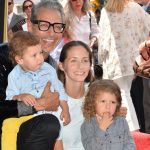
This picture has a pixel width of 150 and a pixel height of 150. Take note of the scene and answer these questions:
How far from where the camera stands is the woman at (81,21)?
17.6 ft

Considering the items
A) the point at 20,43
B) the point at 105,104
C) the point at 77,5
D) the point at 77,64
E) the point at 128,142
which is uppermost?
the point at 77,5

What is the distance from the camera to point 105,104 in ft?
9.43

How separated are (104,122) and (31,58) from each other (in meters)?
0.59

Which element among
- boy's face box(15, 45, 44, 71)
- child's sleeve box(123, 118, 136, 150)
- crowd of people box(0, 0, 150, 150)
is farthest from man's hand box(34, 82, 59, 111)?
child's sleeve box(123, 118, 136, 150)

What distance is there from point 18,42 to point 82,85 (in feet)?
→ 1.85

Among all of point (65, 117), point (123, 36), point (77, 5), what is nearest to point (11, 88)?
point (65, 117)

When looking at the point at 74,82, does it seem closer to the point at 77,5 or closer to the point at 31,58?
the point at 31,58

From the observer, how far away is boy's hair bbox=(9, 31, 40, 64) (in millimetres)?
2688

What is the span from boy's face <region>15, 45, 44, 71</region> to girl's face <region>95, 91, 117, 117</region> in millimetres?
437

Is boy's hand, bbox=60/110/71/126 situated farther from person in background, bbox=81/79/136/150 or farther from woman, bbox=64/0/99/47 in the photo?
woman, bbox=64/0/99/47

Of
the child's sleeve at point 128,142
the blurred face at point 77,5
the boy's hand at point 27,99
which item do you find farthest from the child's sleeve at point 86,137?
the blurred face at point 77,5

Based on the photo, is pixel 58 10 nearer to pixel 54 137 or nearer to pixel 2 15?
pixel 2 15

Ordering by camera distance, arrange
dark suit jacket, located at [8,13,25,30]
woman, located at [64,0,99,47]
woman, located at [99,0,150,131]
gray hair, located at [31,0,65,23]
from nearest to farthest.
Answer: gray hair, located at [31,0,65,23] → woman, located at [99,0,150,131] → dark suit jacket, located at [8,13,25,30] → woman, located at [64,0,99,47]

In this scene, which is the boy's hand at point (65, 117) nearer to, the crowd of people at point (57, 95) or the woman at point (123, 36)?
the crowd of people at point (57, 95)
